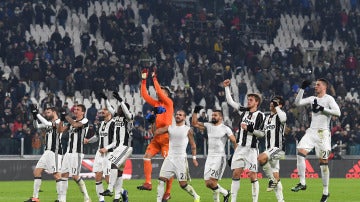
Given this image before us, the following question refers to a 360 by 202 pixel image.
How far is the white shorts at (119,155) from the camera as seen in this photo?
2295cm

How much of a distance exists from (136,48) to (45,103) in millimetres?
8329

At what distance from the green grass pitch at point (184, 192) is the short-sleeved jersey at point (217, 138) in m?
3.64

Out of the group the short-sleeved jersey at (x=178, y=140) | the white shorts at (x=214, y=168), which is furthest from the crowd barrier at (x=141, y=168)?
the white shorts at (x=214, y=168)

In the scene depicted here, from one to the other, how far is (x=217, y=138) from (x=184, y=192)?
7702 mm

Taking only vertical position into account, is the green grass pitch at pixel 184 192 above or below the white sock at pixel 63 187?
below

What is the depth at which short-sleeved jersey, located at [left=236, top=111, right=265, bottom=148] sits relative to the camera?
70.6ft

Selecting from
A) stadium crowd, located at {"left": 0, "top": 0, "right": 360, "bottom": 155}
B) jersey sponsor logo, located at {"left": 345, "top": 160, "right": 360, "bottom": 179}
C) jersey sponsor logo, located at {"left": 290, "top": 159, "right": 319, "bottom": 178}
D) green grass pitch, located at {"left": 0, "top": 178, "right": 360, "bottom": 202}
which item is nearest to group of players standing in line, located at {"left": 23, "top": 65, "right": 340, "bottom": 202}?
green grass pitch, located at {"left": 0, "top": 178, "right": 360, "bottom": 202}

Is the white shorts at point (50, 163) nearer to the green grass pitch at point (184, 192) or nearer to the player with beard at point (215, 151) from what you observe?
the green grass pitch at point (184, 192)

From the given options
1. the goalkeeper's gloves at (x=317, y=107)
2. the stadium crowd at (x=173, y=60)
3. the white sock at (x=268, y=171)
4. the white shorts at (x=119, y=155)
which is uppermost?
the stadium crowd at (x=173, y=60)

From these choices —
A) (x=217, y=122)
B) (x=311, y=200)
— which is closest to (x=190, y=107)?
(x=311, y=200)

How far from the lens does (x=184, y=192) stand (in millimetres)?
29578

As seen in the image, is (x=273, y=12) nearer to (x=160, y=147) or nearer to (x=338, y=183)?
(x=338, y=183)

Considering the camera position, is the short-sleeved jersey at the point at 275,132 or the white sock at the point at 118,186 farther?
the short-sleeved jersey at the point at 275,132

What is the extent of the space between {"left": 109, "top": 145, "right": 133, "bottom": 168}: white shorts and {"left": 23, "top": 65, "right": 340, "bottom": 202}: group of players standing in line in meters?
0.02
